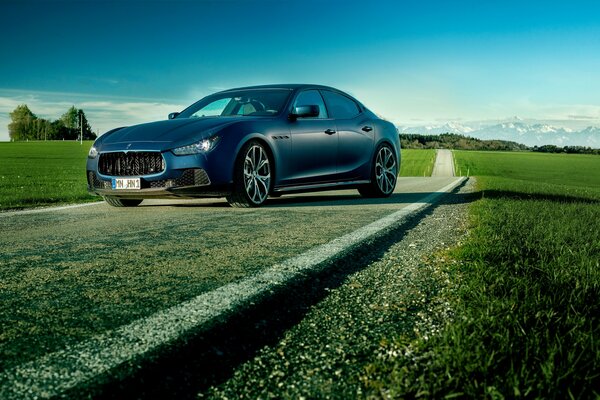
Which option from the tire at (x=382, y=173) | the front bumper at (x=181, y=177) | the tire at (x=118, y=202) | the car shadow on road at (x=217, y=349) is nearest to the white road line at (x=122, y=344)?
the car shadow on road at (x=217, y=349)

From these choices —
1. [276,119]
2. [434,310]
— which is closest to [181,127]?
[276,119]

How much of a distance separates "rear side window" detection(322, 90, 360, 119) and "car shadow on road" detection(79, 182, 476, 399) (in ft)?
18.7

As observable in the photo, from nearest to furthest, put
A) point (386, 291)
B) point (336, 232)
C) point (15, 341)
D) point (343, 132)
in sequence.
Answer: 1. point (15, 341)
2. point (386, 291)
3. point (336, 232)
4. point (343, 132)

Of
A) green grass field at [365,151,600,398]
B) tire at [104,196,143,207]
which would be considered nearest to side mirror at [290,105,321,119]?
tire at [104,196,143,207]

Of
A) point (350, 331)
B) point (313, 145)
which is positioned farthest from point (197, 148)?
point (350, 331)

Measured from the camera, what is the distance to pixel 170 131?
7.14 meters

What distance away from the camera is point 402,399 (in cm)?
169

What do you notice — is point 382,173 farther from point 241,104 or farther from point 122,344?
point 122,344

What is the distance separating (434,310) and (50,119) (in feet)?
690

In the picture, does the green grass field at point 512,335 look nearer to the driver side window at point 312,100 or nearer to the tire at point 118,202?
the driver side window at point 312,100

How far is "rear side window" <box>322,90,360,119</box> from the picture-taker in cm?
879

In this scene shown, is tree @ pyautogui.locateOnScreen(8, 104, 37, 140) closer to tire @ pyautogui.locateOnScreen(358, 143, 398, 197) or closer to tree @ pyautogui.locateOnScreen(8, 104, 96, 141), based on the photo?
tree @ pyautogui.locateOnScreen(8, 104, 96, 141)

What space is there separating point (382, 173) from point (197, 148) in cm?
365

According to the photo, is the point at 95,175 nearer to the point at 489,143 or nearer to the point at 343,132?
the point at 343,132
